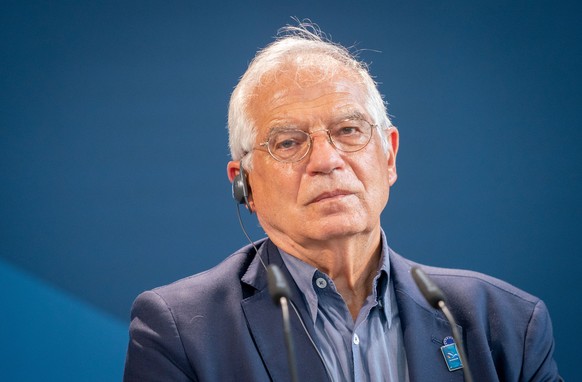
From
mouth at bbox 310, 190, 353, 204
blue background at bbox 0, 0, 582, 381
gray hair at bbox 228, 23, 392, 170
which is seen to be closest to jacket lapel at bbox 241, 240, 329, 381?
mouth at bbox 310, 190, 353, 204

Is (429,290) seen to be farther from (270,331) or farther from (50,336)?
(50,336)

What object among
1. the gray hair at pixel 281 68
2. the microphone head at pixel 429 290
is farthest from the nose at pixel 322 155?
the microphone head at pixel 429 290

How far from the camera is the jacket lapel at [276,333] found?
1.84 metres

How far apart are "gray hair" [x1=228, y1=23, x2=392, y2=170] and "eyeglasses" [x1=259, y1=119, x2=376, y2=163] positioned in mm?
91

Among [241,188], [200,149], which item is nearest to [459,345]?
[241,188]

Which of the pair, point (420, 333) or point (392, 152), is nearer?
point (420, 333)

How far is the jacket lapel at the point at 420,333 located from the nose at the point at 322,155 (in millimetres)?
430

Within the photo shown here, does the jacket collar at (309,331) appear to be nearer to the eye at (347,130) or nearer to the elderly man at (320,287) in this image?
the elderly man at (320,287)

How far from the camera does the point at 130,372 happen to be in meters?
1.88

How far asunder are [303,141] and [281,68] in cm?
26

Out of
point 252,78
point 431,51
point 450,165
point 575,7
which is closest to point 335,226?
point 252,78

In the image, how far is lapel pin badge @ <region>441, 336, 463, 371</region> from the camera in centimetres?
192

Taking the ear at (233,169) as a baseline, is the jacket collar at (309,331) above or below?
below

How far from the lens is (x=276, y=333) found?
1913 mm
